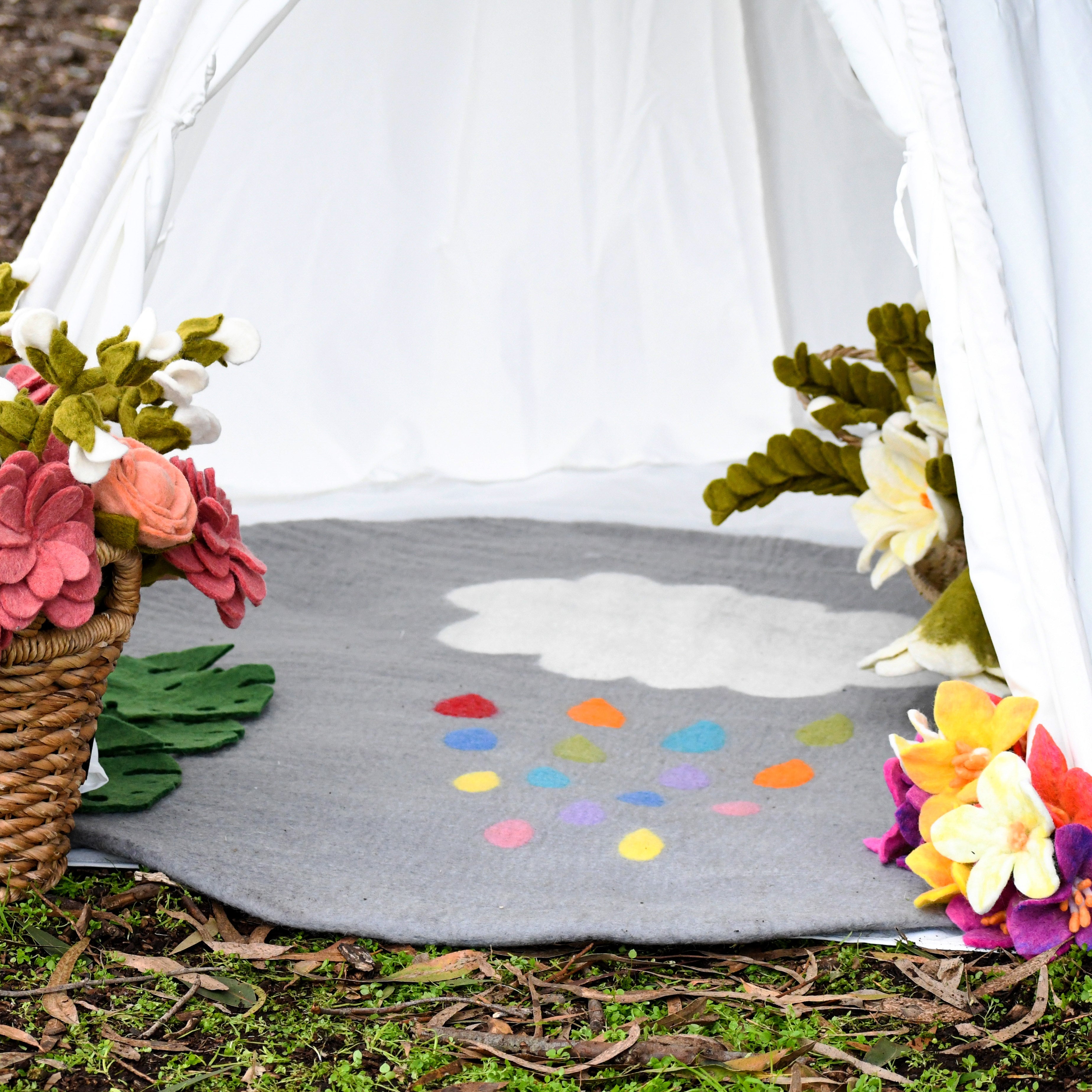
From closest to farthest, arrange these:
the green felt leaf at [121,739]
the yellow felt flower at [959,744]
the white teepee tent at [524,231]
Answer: the yellow felt flower at [959,744]
the green felt leaf at [121,739]
the white teepee tent at [524,231]

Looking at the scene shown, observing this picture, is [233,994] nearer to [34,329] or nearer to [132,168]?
[34,329]

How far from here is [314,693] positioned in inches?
69.7

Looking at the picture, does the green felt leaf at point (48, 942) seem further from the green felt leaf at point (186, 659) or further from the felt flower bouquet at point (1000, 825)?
the felt flower bouquet at point (1000, 825)

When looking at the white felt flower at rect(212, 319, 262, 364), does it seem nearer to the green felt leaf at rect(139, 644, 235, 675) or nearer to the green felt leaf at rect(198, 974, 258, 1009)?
the green felt leaf at rect(198, 974, 258, 1009)

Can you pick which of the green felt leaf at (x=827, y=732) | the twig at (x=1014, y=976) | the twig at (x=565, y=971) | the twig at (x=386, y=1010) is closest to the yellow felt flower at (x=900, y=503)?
the green felt leaf at (x=827, y=732)

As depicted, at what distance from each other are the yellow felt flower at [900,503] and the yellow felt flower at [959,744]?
1.49 feet

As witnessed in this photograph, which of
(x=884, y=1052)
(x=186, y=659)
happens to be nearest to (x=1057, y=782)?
(x=884, y=1052)

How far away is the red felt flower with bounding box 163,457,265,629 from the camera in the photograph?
1.22 meters

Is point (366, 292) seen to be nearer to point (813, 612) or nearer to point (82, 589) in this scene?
point (813, 612)

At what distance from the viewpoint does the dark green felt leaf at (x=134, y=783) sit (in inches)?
53.6

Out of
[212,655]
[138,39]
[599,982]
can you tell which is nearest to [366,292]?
[212,655]

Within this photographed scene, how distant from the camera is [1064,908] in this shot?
1.14m

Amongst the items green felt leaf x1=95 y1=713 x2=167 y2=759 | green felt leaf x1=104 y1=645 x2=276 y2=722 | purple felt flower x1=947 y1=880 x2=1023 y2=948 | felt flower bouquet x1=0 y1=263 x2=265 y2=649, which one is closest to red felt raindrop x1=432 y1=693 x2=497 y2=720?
green felt leaf x1=104 y1=645 x2=276 y2=722

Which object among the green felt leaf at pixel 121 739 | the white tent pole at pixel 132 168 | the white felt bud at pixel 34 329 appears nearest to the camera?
the white felt bud at pixel 34 329
